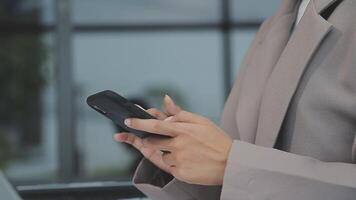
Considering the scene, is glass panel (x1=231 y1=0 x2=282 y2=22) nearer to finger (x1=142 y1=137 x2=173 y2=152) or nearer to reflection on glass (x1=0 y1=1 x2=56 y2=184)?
reflection on glass (x1=0 y1=1 x2=56 y2=184)

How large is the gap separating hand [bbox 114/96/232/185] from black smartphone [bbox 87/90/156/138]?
33 mm

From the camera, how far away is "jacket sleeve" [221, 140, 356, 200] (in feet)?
2.45

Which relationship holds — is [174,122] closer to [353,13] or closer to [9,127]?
[353,13]

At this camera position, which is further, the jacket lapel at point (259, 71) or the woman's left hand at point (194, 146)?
the jacket lapel at point (259, 71)

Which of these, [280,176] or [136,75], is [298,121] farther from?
[136,75]

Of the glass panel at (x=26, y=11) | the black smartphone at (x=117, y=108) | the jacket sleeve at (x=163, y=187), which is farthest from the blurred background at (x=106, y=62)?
the black smartphone at (x=117, y=108)

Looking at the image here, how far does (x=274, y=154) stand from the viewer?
2.53 feet

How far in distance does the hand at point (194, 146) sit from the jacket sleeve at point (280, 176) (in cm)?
2

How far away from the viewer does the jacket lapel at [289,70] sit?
0.83 m

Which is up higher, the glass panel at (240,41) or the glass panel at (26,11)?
the glass panel at (26,11)

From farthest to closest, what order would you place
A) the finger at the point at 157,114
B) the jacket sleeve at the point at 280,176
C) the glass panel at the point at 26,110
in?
1. the glass panel at the point at 26,110
2. the finger at the point at 157,114
3. the jacket sleeve at the point at 280,176

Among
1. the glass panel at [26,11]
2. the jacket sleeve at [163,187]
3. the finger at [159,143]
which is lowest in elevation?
the jacket sleeve at [163,187]

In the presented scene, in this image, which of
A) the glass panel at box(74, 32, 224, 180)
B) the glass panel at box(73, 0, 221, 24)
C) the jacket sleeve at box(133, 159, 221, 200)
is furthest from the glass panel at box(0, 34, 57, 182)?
the jacket sleeve at box(133, 159, 221, 200)

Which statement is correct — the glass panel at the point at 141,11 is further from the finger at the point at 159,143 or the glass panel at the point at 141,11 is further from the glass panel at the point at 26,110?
the finger at the point at 159,143
